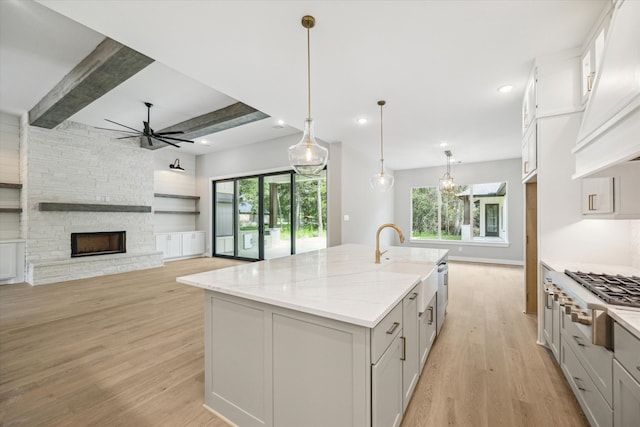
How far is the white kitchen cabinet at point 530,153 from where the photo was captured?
2.60 metres

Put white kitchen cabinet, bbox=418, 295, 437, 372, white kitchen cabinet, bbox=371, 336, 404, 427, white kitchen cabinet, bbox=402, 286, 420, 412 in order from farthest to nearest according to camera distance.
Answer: white kitchen cabinet, bbox=418, 295, 437, 372, white kitchen cabinet, bbox=402, 286, 420, 412, white kitchen cabinet, bbox=371, 336, 404, 427

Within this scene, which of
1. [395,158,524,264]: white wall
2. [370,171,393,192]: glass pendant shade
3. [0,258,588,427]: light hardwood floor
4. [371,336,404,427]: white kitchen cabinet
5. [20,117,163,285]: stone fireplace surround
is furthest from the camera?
[395,158,524,264]: white wall

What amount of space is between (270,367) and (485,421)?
55.0 inches

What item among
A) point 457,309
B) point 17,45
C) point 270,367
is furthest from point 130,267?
point 457,309

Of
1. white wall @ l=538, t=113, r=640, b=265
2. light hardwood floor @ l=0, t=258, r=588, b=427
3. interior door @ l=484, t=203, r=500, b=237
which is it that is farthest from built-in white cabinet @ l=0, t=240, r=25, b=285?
interior door @ l=484, t=203, r=500, b=237

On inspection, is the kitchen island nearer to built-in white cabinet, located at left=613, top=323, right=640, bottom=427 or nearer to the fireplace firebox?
built-in white cabinet, located at left=613, top=323, right=640, bottom=427

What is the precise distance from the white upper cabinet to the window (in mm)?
6170

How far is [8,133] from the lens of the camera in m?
4.89

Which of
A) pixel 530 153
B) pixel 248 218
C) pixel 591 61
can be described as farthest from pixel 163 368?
pixel 248 218

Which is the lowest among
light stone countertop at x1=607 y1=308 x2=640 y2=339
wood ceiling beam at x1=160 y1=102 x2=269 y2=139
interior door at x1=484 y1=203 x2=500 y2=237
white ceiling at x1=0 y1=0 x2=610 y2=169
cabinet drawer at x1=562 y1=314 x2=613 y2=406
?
cabinet drawer at x1=562 y1=314 x2=613 y2=406

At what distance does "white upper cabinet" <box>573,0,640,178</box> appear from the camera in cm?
116

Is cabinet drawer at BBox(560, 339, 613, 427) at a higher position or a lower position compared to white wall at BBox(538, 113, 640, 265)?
lower

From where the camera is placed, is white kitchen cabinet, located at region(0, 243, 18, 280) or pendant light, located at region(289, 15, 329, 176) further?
white kitchen cabinet, located at region(0, 243, 18, 280)

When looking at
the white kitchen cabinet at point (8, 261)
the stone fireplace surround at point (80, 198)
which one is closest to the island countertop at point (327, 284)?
the stone fireplace surround at point (80, 198)
